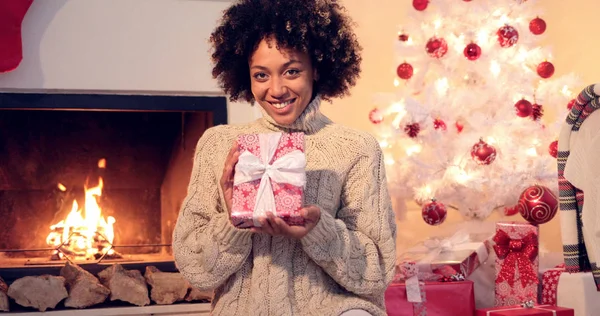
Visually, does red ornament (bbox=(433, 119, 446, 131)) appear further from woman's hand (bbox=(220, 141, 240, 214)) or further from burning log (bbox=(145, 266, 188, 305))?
woman's hand (bbox=(220, 141, 240, 214))

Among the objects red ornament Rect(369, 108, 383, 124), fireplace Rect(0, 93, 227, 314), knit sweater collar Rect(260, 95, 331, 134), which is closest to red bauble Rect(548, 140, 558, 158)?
red ornament Rect(369, 108, 383, 124)

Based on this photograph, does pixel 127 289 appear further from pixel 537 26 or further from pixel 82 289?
pixel 537 26

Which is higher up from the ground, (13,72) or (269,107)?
(13,72)

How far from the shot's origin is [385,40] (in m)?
3.70

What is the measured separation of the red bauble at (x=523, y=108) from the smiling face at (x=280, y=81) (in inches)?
60.7

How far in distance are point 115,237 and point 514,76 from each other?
5.44ft

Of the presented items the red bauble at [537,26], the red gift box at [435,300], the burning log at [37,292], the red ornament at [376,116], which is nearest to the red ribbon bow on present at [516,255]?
the red gift box at [435,300]

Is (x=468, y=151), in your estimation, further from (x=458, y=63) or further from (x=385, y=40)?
(x=385, y=40)

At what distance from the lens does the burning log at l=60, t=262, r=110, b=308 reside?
8.35 feet

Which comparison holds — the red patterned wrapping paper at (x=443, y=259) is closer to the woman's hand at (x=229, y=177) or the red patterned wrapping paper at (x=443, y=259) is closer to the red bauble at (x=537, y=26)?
the red bauble at (x=537, y=26)

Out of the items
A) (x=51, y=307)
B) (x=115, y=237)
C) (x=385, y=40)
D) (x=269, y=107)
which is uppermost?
(x=385, y=40)

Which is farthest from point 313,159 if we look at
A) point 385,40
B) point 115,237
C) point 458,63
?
point 385,40

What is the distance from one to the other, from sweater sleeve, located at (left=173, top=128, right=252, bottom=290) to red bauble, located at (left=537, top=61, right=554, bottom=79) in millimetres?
1805

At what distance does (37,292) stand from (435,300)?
1.26m
